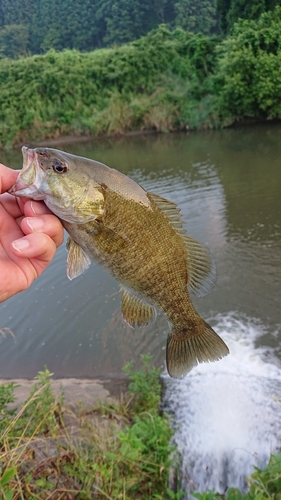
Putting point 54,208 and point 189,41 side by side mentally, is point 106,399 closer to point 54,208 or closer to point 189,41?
point 54,208

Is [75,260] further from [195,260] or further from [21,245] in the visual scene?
[195,260]

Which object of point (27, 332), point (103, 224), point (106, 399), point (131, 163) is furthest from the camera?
point (131, 163)

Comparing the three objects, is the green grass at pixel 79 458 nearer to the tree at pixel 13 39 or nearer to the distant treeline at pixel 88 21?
the distant treeline at pixel 88 21

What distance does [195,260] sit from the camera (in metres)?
1.99

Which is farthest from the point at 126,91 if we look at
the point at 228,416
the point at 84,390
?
the point at 228,416

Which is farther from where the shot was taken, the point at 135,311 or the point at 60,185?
the point at 135,311

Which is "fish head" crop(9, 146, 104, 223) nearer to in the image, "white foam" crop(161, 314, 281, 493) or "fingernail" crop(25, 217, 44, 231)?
"fingernail" crop(25, 217, 44, 231)

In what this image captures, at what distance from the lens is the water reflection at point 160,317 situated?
666cm

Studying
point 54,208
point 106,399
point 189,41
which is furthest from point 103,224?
point 189,41

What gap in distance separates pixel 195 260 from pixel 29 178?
0.96 meters

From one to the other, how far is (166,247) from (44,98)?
40510 mm

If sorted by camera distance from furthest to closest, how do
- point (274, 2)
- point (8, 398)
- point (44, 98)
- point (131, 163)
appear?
1. point (44, 98)
2. point (274, 2)
3. point (131, 163)
4. point (8, 398)

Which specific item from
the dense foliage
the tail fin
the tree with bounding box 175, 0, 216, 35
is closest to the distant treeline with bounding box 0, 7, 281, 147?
the dense foliage

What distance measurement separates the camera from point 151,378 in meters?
5.13
